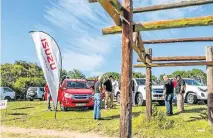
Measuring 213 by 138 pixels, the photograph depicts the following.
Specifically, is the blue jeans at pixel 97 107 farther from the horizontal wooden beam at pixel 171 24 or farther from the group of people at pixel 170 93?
the horizontal wooden beam at pixel 171 24

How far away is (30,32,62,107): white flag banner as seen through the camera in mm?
15828

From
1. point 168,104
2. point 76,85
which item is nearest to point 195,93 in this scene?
point 168,104

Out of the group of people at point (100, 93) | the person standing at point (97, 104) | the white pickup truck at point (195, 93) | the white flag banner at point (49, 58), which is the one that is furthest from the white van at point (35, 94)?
the person standing at point (97, 104)

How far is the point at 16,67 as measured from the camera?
58.2 m

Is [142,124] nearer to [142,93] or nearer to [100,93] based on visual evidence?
[100,93]

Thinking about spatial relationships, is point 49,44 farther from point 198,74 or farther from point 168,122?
point 198,74

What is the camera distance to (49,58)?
15875mm

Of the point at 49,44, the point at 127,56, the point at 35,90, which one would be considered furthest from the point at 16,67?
the point at 127,56

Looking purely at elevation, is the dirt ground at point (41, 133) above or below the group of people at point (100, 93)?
below

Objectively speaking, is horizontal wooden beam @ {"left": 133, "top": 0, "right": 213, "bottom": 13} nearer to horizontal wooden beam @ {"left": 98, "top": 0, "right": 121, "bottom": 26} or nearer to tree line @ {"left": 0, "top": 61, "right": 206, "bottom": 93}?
horizontal wooden beam @ {"left": 98, "top": 0, "right": 121, "bottom": 26}

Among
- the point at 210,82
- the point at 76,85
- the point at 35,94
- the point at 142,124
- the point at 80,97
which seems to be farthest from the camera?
the point at 35,94

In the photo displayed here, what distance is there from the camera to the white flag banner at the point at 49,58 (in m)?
15.8

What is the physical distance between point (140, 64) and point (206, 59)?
258 centimetres

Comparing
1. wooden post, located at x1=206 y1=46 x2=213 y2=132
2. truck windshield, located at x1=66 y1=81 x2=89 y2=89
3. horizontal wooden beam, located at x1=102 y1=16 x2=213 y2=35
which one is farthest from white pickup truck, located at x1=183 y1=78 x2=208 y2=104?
horizontal wooden beam, located at x1=102 y1=16 x2=213 y2=35
